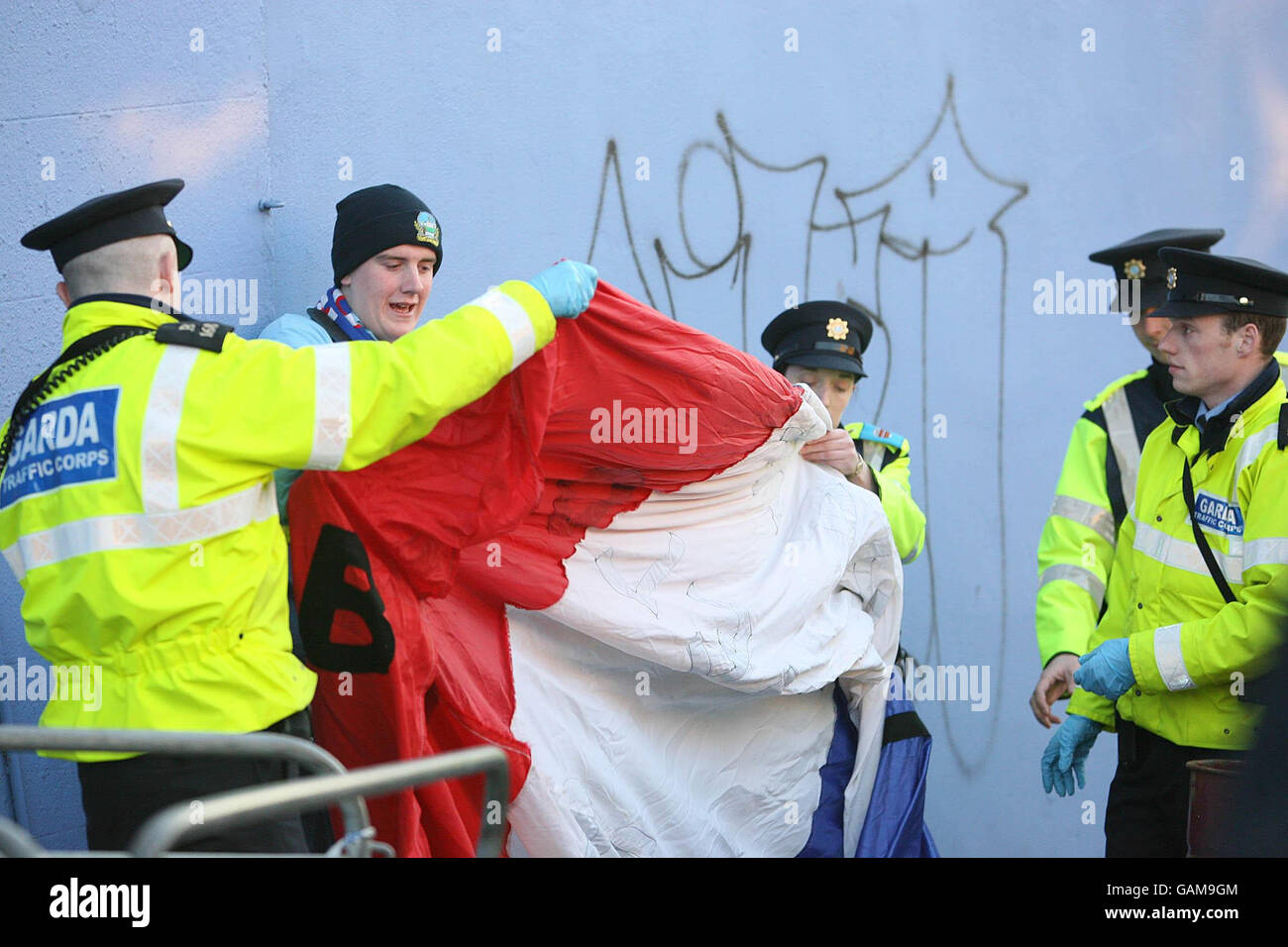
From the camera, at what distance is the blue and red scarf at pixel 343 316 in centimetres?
329

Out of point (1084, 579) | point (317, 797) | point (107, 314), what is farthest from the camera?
point (1084, 579)

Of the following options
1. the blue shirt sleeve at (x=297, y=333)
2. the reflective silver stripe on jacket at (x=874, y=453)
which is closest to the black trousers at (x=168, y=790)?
the blue shirt sleeve at (x=297, y=333)

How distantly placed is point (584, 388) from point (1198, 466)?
4.80ft

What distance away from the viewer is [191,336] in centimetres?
229

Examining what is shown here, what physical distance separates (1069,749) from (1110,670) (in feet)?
1.30

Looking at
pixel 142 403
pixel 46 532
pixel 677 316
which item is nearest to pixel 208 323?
pixel 142 403

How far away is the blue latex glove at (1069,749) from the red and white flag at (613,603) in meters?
0.47

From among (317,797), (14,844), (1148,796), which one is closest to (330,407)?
(317,797)

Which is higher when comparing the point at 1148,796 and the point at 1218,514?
the point at 1218,514

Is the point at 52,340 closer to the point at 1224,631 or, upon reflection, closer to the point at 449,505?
the point at 449,505

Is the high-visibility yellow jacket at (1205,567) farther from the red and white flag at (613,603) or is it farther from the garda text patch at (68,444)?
the garda text patch at (68,444)

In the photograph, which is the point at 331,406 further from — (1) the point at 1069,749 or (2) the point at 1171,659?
(1) the point at 1069,749

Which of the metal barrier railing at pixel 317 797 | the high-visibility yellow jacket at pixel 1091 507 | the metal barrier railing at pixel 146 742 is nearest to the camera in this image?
the metal barrier railing at pixel 317 797

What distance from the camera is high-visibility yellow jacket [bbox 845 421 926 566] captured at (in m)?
4.06
